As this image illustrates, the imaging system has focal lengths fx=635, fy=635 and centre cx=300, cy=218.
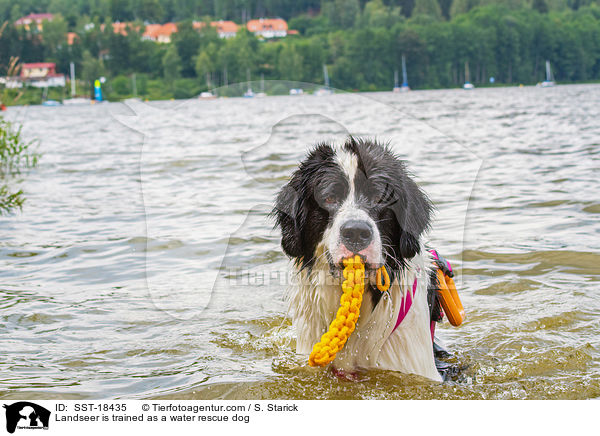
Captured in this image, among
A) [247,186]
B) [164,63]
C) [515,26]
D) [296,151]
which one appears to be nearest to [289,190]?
[296,151]

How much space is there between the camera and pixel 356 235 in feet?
11.1

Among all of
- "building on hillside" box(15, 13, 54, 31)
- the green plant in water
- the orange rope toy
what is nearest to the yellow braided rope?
the orange rope toy

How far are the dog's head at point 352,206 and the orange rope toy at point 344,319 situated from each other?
11cm

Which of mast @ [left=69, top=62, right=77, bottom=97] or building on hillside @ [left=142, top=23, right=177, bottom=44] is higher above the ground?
building on hillside @ [left=142, top=23, right=177, bottom=44]

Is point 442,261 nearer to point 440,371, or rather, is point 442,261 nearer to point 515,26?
point 440,371

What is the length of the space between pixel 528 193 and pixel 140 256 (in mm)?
6383

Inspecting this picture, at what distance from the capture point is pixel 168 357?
15.8ft

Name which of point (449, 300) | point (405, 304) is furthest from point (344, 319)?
point (449, 300)

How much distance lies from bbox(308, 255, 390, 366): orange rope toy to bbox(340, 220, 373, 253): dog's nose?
208 mm

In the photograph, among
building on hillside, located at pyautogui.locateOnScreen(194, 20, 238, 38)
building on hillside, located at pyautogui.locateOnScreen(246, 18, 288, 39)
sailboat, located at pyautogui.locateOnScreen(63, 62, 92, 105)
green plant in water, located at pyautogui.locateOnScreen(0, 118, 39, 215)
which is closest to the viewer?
green plant in water, located at pyautogui.locateOnScreen(0, 118, 39, 215)

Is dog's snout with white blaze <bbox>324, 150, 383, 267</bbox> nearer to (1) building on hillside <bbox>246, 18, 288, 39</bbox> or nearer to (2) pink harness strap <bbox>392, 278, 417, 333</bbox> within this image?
(2) pink harness strap <bbox>392, 278, 417, 333</bbox>

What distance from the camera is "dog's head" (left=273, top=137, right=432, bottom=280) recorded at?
138 inches

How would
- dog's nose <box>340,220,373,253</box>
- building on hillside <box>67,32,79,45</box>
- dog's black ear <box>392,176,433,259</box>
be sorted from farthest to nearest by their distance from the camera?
building on hillside <box>67,32,79,45</box>
dog's black ear <box>392,176,433,259</box>
dog's nose <box>340,220,373,253</box>
